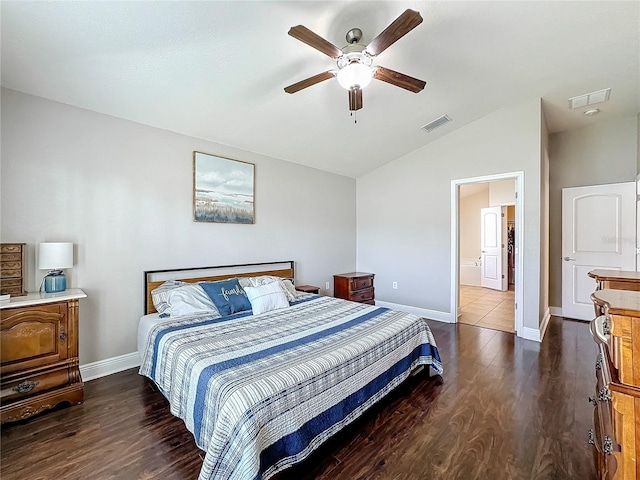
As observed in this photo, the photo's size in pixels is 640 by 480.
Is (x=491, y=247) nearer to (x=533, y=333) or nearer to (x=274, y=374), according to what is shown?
(x=533, y=333)

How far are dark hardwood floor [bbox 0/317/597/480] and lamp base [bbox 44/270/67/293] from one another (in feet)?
3.10

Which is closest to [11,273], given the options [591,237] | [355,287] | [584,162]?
[355,287]

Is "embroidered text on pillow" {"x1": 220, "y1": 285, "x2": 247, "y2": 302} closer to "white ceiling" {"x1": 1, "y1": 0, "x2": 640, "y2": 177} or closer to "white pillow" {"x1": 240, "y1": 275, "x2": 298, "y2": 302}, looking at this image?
"white pillow" {"x1": 240, "y1": 275, "x2": 298, "y2": 302}

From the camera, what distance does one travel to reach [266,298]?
3.08m

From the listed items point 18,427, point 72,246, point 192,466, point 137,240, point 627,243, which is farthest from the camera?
point 627,243

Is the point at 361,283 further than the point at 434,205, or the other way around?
the point at 361,283

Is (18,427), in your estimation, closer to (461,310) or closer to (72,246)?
(72,246)

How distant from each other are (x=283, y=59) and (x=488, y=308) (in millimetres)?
5439

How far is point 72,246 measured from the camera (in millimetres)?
2479

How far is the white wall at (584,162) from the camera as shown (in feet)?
14.3

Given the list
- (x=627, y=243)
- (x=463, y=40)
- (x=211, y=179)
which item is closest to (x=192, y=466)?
(x=211, y=179)

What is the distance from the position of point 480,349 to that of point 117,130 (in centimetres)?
471

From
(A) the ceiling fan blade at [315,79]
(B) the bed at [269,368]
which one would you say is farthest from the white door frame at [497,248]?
(A) the ceiling fan blade at [315,79]

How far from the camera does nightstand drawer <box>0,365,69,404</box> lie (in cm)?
202
